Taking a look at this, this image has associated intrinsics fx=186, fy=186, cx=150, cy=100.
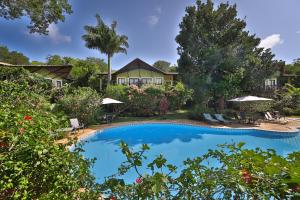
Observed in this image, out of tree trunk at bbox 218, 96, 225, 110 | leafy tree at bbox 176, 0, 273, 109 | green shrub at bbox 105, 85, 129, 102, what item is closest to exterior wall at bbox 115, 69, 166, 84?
leafy tree at bbox 176, 0, 273, 109

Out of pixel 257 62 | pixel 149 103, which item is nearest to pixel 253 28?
pixel 257 62

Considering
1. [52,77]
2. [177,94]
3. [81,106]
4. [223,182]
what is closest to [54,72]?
[52,77]

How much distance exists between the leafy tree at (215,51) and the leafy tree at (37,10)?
1548cm

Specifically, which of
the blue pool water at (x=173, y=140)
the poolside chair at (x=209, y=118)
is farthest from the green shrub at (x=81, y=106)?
the poolside chair at (x=209, y=118)

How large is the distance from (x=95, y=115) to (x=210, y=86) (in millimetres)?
14436

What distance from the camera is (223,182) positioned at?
1.95 m

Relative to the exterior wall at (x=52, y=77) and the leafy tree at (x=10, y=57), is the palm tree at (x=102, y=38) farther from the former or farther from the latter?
the leafy tree at (x=10, y=57)

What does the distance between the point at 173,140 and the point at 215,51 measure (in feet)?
45.9

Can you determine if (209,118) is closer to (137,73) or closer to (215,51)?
(215,51)

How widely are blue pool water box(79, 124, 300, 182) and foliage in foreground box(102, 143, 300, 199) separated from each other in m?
6.81

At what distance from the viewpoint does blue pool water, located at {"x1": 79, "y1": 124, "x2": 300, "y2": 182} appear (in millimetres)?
10469

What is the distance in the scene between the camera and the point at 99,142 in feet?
41.8

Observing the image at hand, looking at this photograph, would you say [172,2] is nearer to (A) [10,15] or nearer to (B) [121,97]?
(B) [121,97]

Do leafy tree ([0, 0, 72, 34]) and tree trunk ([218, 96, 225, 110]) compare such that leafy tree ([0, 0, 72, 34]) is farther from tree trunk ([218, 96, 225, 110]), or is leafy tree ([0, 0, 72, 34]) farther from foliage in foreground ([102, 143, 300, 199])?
tree trunk ([218, 96, 225, 110])
